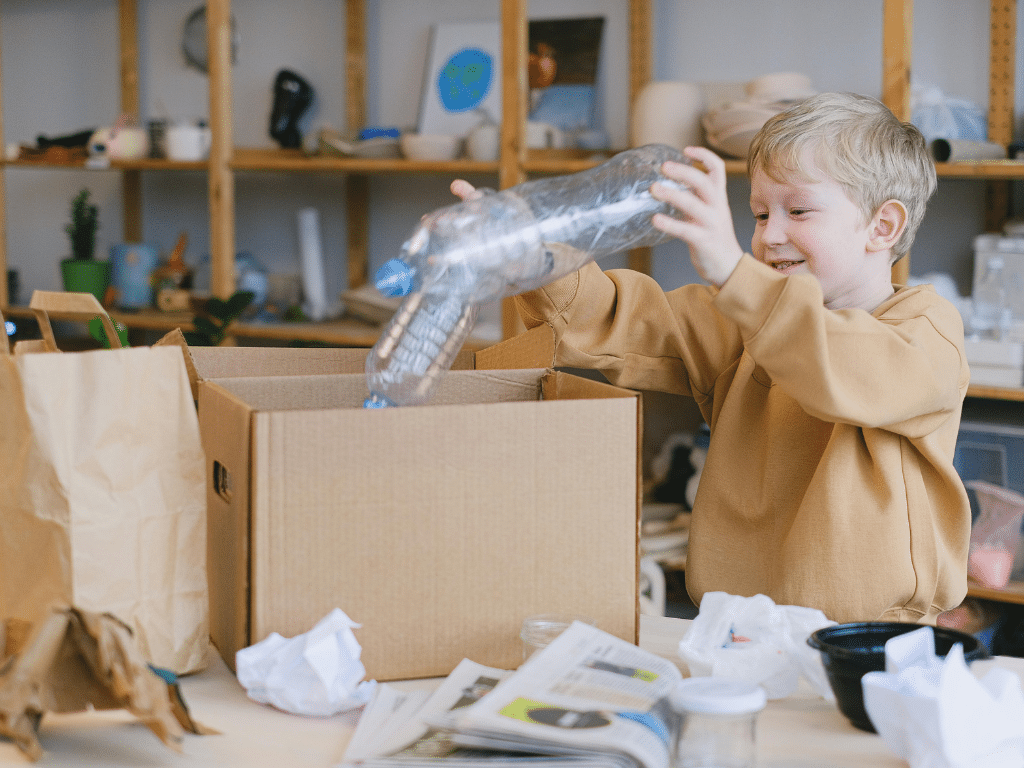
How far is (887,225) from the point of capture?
114 cm

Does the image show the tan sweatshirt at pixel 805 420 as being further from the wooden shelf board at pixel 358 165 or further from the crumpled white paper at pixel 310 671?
the wooden shelf board at pixel 358 165

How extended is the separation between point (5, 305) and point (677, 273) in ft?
6.51

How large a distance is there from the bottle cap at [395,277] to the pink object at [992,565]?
1586 mm

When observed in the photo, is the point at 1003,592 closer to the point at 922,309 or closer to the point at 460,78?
the point at 922,309

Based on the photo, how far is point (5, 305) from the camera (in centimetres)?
314

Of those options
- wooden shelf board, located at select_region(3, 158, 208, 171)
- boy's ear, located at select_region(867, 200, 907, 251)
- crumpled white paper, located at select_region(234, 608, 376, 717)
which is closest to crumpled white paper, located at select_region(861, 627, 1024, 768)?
crumpled white paper, located at select_region(234, 608, 376, 717)

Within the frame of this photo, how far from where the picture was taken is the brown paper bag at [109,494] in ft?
2.37

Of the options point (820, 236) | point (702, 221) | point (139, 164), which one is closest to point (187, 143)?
point (139, 164)

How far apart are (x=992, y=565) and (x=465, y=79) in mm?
1772

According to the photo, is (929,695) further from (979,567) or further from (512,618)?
(979,567)

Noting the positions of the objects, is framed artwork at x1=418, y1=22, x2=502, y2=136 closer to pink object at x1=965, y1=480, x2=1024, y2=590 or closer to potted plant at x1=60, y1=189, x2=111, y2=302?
potted plant at x1=60, y1=189, x2=111, y2=302

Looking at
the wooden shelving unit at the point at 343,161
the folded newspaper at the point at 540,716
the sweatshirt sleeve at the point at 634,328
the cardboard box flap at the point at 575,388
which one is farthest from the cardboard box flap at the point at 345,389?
the wooden shelving unit at the point at 343,161

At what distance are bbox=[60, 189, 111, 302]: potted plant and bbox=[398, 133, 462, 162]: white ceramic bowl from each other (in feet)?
3.54

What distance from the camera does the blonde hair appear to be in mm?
1087
